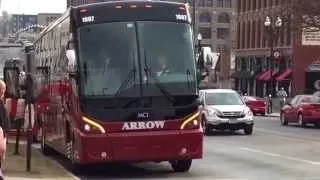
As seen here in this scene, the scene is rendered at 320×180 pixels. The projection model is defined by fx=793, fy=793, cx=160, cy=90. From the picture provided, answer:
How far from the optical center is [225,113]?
92.1 ft

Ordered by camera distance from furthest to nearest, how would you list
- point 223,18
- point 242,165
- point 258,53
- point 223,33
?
point 223,33, point 223,18, point 258,53, point 242,165

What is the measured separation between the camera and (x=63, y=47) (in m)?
16.9

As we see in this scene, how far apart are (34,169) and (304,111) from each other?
73.7 ft

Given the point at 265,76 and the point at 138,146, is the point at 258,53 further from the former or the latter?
the point at 138,146

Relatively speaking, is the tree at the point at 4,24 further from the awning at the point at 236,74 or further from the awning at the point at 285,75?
the awning at the point at 236,74

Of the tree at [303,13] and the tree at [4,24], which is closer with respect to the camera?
the tree at [303,13]

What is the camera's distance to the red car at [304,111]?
1428 inches

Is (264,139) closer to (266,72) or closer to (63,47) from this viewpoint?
(63,47)

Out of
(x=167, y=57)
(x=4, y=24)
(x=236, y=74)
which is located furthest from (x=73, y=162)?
(x=236, y=74)

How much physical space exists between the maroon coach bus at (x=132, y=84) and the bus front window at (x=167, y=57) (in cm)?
2

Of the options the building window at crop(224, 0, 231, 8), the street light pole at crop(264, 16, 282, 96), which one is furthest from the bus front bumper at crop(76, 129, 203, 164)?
the building window at crop(224, 0, 231, 8)

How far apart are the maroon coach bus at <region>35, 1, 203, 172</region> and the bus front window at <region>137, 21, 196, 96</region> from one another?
19mm

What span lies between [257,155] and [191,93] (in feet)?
17.9

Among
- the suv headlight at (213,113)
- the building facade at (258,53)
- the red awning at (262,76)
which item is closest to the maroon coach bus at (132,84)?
the suv headlight at (213,113)
